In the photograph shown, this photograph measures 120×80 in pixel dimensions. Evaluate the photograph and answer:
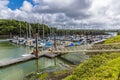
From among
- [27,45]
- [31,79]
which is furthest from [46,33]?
[31,79]

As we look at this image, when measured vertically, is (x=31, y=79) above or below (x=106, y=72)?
below

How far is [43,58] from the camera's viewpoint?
38594mm

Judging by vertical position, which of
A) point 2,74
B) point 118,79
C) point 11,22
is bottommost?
point 2,74

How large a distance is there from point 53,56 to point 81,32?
91001 mm

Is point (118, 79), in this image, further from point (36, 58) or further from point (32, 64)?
point (36, 58)

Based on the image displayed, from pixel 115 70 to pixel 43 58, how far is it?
89.2 feet

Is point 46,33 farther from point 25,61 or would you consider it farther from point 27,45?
point 25,61

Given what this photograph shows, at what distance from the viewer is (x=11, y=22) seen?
10981 cm

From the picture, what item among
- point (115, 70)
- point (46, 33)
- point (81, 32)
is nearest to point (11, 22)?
point (46, 33)

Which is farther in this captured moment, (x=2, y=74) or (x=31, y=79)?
(x=2, y=74)

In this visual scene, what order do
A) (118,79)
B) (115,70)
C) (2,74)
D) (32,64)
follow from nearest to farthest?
(118,79) → (115,70) → (2,74) → (32,64)

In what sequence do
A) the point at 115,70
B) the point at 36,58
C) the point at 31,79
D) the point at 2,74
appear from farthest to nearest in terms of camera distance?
the point at 36,58 → the point at 2,74 → the point at 31,79 → the point at 115,70

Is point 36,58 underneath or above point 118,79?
underneath

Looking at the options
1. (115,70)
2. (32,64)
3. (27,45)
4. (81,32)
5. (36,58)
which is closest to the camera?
(115,70)
